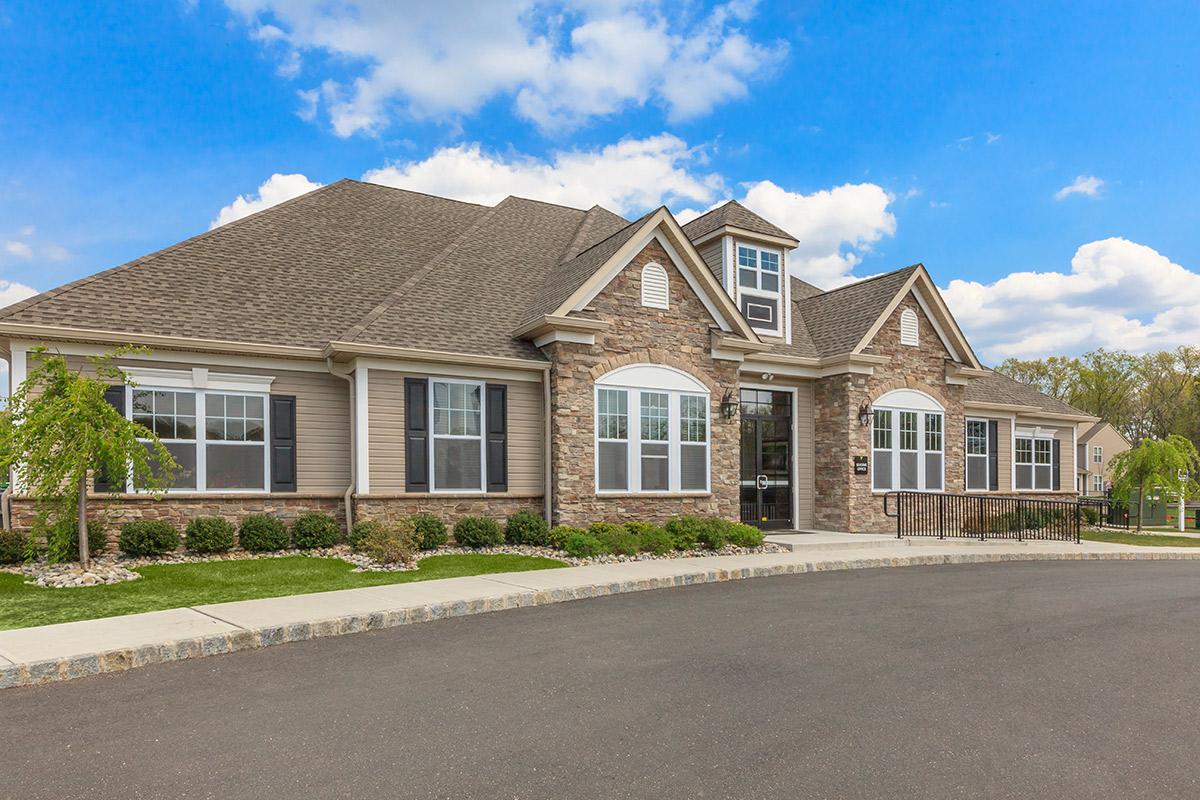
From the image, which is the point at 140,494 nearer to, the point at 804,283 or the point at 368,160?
the point at 368,160

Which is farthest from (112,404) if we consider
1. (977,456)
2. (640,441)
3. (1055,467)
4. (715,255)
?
(1055,467)

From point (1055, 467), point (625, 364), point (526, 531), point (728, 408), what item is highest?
point (625, 364)

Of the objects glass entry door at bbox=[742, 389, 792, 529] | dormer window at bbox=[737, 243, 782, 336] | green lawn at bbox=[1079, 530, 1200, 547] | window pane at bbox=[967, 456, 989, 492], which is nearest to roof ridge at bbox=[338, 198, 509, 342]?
dormer window at bbox=[737, 243, 782, 336]

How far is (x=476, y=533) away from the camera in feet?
48.4

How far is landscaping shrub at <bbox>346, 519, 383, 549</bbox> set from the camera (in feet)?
44.3

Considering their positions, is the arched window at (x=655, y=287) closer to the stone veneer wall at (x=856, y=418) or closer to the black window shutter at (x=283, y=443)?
the stone veneer wall at (x=856, y=418)

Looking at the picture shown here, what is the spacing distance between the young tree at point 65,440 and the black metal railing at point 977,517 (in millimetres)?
15886

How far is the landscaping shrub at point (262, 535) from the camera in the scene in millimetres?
13656

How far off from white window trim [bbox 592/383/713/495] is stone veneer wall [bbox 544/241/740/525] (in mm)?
93

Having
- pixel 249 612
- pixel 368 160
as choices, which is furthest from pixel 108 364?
pixel 368 160

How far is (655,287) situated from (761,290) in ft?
14.3

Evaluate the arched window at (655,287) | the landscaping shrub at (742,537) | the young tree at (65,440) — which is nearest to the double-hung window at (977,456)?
the landscaping shrub at (742,537)

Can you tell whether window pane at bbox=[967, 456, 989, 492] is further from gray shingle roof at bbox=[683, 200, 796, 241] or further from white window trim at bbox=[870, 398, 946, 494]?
gray shingle roof at bbox=[683, 200, 796, 241]

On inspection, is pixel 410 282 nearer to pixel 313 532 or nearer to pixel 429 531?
pixel 429 531
